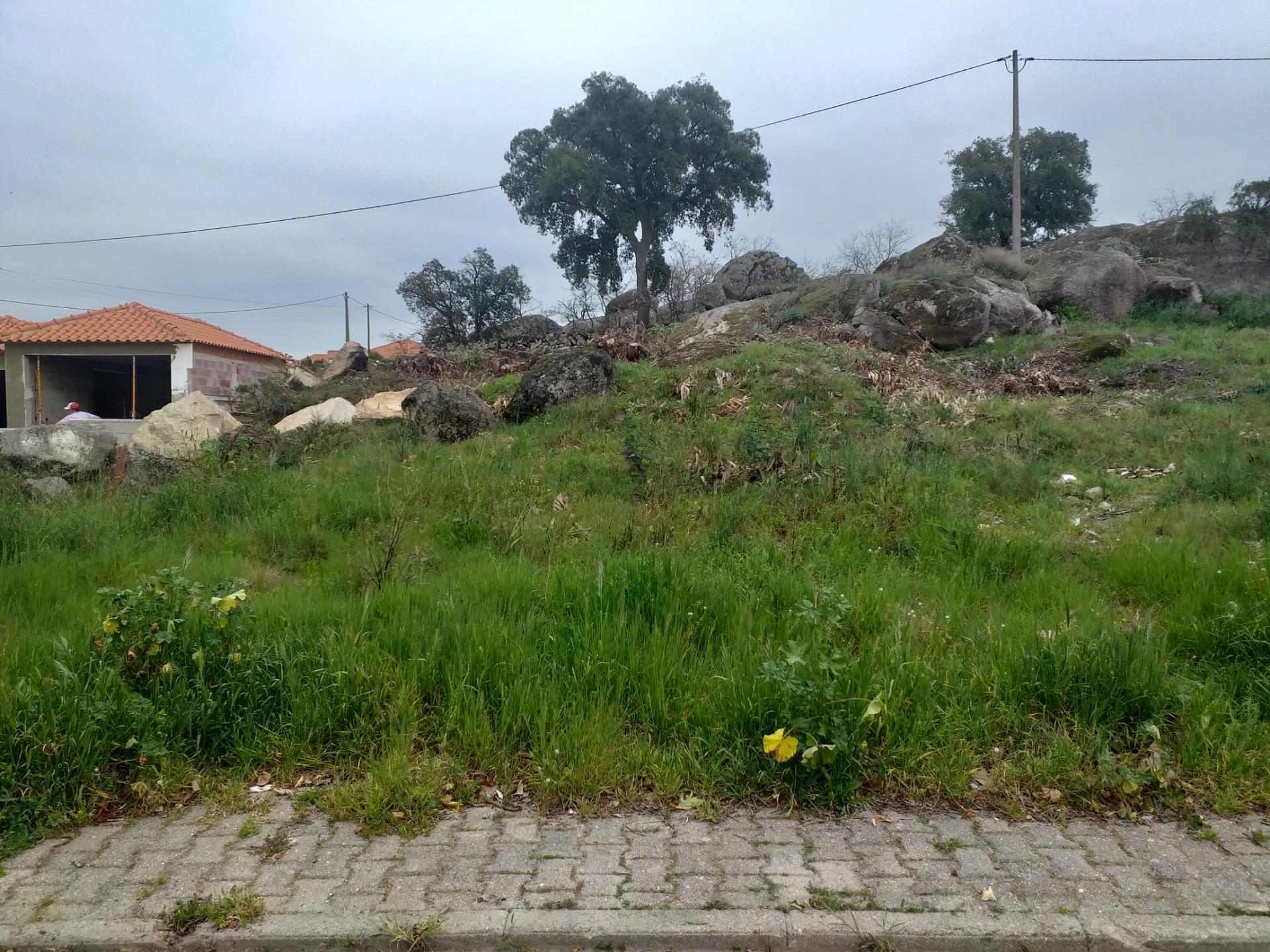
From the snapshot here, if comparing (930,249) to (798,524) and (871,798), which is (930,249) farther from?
(871,798)

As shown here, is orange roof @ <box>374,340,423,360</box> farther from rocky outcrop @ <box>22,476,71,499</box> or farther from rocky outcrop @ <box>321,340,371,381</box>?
rocky outcrop @ <box>22,476,71,499</box>

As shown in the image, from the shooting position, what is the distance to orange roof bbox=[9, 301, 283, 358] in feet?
85.8

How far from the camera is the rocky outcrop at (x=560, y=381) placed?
12578 millimetres

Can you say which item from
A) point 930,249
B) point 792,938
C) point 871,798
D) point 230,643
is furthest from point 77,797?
point 930,249

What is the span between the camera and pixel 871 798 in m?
3.57

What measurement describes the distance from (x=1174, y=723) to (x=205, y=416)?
13128mm

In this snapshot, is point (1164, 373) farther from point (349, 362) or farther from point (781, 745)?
point (349, 362)

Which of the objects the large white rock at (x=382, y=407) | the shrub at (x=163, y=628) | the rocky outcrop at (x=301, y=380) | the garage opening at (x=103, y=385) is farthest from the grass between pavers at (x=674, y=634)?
the garage opening at (x=103, y=385)

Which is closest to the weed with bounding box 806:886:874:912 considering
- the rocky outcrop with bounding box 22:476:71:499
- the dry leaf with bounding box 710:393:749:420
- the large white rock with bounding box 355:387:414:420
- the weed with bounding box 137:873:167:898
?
the weed with bounding box 137:873:167:898

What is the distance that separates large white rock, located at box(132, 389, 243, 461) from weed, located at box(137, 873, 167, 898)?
767cm

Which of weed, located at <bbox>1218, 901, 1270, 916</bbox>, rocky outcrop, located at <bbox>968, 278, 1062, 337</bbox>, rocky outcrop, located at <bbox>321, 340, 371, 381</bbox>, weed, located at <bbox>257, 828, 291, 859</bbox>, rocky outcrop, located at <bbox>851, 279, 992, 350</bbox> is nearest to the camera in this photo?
weed, located at <bbox>1218, 901, 1270, 916</bbox>

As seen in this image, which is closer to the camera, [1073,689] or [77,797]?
[77,797]

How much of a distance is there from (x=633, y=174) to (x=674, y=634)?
30652 mm

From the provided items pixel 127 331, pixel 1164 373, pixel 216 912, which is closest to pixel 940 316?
pixel 1164 373
